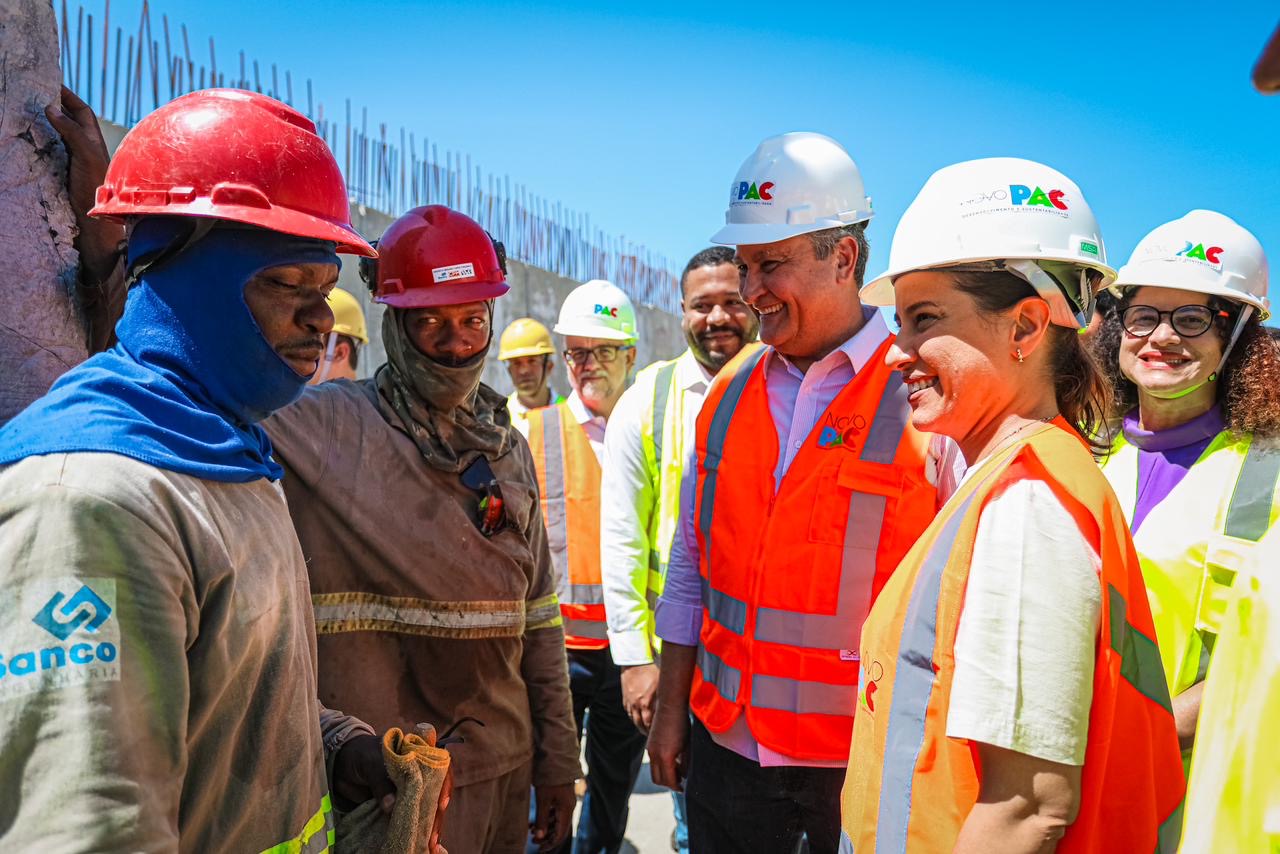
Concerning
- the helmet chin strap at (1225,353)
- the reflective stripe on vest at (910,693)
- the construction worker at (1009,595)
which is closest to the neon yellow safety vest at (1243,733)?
the construction worker at (1009,595)

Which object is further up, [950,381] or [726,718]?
[950,381]

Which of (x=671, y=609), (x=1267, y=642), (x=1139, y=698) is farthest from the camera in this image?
(x=671, y=609)

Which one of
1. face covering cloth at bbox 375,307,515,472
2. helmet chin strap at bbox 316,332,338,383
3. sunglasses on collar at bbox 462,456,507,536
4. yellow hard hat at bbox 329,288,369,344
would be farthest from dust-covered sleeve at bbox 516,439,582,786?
yellow hard hat at bbox 329,288,369,344

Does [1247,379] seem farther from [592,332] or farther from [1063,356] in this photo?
[592,332]

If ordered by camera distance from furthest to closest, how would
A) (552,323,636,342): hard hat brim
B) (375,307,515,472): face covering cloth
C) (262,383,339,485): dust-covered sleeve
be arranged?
1. (552,323,636,342): hard hat brim
2. (375,307,515,472): face covering cloth
3. (262,383,339,485): dust-covered sleeve

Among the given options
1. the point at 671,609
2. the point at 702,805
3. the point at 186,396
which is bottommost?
the point at 702,805

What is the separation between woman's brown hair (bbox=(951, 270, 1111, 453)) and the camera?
6.37 ft

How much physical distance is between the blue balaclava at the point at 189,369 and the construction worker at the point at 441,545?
1030 mm

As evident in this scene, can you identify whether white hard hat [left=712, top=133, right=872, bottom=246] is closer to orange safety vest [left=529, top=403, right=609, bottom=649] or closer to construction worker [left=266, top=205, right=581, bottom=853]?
construction worker [left=266, top=205, right=581, bottom=853]

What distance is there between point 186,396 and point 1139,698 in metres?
1.69

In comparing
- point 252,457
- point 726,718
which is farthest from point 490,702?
point 252,457

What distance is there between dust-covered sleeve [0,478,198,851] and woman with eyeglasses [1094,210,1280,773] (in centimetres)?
272

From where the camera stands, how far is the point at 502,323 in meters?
11.5

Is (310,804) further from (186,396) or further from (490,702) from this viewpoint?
(490,702)
